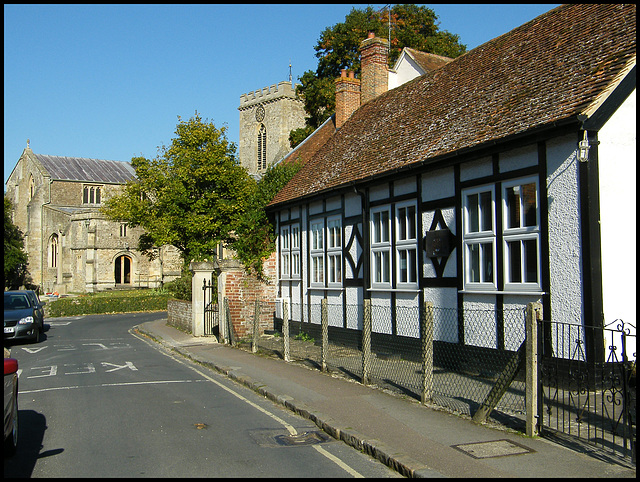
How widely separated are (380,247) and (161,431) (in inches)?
307

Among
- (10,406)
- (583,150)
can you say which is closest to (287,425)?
(10,406)

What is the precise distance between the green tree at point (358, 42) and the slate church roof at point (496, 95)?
19.7 m

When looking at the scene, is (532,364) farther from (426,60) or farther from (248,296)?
(426,60)

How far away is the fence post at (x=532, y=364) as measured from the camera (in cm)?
687

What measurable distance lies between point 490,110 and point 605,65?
2552 millimetres

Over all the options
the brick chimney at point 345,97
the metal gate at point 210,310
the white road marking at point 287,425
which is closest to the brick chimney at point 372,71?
the brick chimney at point 345,97

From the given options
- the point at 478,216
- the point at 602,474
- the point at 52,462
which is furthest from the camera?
the point at 478,216

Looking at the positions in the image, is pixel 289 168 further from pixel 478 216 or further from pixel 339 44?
pixel 339 44

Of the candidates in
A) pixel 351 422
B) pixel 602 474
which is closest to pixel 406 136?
pixel 351 422

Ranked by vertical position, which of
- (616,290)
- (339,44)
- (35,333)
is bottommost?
(35,333)

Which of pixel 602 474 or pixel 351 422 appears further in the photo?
pixel 351 422

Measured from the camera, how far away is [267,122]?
2913 inches

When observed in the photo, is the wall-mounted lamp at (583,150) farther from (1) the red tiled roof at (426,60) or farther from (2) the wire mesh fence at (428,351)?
(1) the red tiled roof at (426,60)

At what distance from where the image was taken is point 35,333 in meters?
20.5
